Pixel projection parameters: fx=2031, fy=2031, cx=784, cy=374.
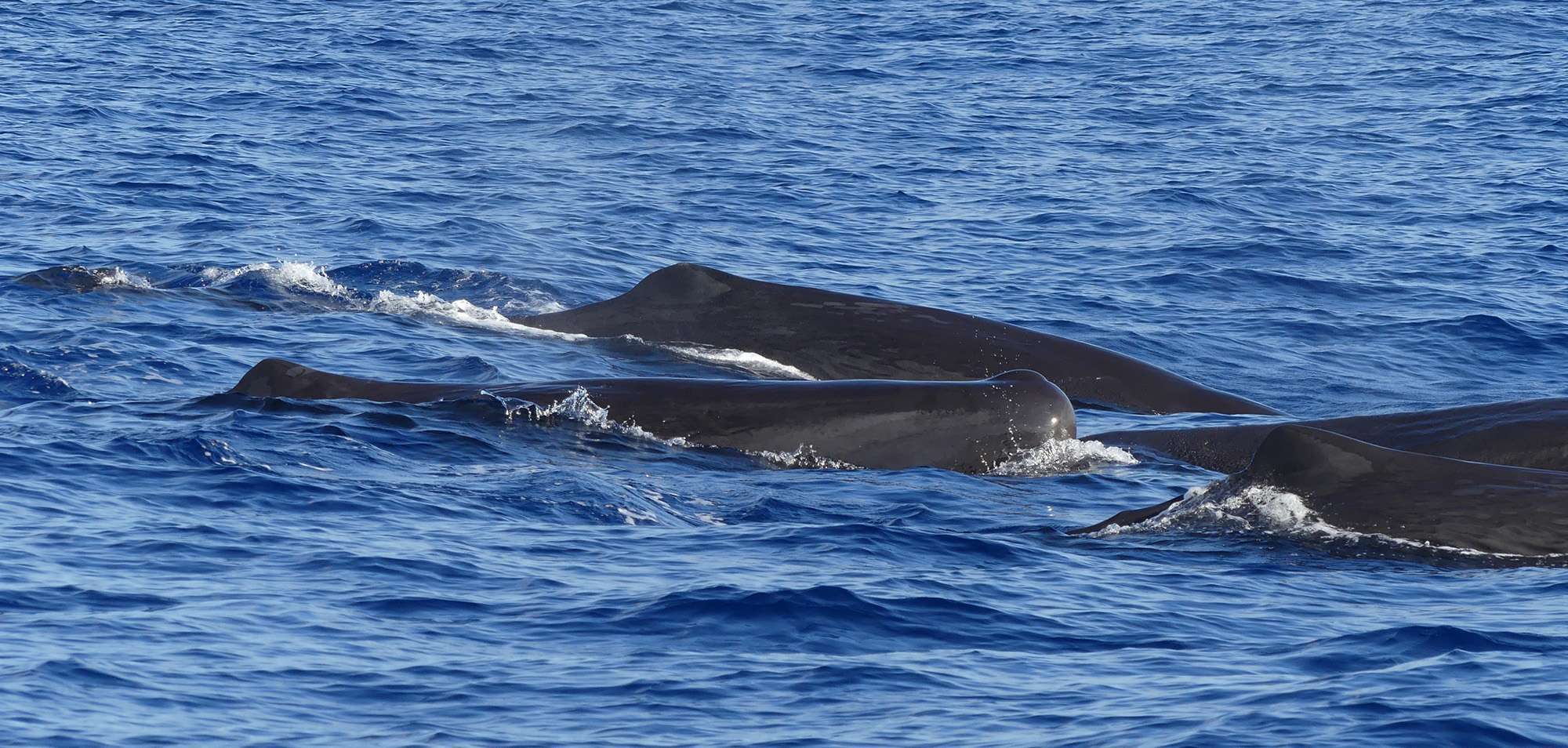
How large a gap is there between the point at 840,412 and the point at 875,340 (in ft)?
13.5

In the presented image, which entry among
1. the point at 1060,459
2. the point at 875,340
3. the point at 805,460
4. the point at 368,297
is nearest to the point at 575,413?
the point at 805,460

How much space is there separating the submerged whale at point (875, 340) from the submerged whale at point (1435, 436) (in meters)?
2.36

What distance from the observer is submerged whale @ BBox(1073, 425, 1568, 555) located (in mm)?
13891

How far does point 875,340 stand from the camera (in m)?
21.0

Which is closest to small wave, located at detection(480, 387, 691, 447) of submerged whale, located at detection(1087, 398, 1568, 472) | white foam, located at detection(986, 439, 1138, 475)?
white foam, located at detection(986, 439, 1138, 475)

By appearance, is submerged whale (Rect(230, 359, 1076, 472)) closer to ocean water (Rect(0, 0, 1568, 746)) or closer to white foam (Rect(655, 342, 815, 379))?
ocean water (Rect(0, 0, 1568, 746))

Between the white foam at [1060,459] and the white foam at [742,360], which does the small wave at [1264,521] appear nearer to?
the white foam at [1060,459]

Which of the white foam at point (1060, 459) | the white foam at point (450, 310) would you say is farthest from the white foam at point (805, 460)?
the white foam at point (450, 310)

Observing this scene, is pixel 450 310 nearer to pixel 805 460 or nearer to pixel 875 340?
pixel 875 340

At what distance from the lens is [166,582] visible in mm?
12281

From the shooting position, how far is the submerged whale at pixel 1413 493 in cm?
1389

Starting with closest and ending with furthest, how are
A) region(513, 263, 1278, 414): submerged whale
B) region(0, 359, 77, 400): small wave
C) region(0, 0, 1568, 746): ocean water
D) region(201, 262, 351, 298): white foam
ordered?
region(0, 0, 1568, 746): ocean water
region(0, 359, 77, 400): small wave
region(513, 263, 1278, 414): submerged whale
region(201, 262, 351, 298): white foam

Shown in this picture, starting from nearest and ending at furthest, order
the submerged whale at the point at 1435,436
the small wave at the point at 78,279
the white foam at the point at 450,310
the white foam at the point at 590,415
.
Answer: the submerged whale at the point at 1435,436
the white foam at the point at 590,415
the white foam at the point at 450,310
the small wave at the point at 78,279

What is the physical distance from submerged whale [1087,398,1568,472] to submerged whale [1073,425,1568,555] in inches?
43.1
